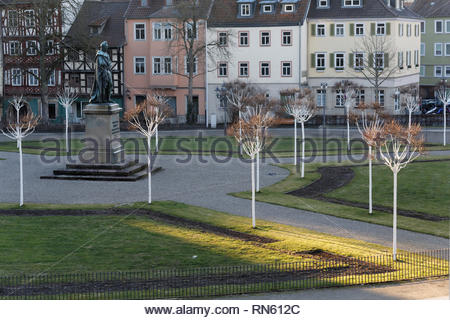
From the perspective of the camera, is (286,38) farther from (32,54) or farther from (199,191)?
(199,191)

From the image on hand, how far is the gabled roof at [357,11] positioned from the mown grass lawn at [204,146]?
16.3m

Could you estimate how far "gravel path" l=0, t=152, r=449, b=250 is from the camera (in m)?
27.6

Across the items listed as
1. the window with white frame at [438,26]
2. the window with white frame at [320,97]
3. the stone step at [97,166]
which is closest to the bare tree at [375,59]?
the window with white frame at [320,97]

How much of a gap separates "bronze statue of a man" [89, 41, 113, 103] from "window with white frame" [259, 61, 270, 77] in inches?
1252

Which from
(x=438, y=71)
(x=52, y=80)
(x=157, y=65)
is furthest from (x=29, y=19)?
(x=438, y=71)

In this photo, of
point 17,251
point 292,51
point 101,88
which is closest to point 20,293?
point 17,251

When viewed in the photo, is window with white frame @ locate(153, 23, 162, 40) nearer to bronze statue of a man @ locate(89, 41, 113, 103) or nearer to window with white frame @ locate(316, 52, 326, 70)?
window with white frame @ locate(316, 52, 326, 70)

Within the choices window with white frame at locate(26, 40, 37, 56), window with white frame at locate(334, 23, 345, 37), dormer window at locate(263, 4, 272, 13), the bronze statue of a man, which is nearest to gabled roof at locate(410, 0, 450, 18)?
window with white frame at locate(334, 23, 345, 37)

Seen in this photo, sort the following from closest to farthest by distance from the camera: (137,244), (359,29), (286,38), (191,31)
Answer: (137,244)
(191,31)
(359,29)
(286,38)

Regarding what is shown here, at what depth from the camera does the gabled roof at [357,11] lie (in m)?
68.1

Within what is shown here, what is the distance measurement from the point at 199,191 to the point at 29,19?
3557cm

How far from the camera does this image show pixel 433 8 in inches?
3383

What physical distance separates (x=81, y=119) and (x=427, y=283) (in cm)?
5370
